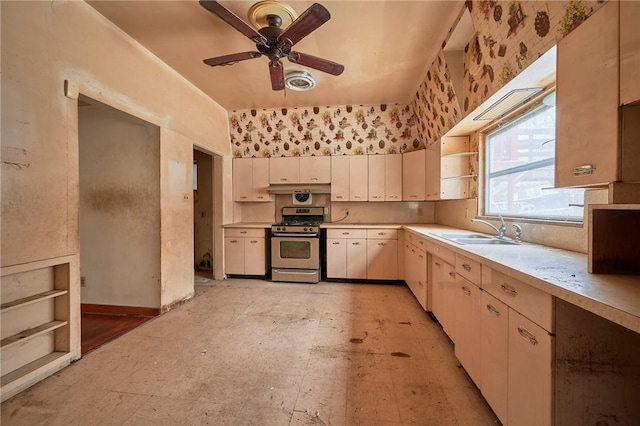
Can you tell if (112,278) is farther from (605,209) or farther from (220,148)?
(605,209)

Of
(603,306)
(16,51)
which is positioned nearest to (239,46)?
(16,51)

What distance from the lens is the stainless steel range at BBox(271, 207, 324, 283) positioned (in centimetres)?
387

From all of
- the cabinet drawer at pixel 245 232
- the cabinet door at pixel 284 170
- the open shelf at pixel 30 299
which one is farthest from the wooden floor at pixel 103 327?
the cabinet door at pixel 284 170

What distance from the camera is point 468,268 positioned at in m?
1.68

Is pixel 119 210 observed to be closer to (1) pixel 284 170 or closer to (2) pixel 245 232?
(2) pixel 245 232

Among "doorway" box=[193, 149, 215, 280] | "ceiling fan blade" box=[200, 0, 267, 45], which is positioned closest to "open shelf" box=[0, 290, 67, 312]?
"ceiling fan blade" box=[200, 0, 267, 45]

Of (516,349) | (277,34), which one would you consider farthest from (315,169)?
(516,349)

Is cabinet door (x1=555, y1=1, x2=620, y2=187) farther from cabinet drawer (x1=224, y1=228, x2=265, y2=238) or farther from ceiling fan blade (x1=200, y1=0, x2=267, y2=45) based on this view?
cabinet drawer (x1=224, y1=228, x2=265, y2=238)

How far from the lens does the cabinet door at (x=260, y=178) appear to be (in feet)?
14.1

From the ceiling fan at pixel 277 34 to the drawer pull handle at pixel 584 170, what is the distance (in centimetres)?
158

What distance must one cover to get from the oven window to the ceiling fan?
2319 mm

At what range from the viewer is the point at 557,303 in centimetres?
96

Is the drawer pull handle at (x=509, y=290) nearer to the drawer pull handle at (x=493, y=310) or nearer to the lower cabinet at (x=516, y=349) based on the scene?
the lower cabinet at (x=516, y=349)

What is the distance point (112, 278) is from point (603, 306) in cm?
384
